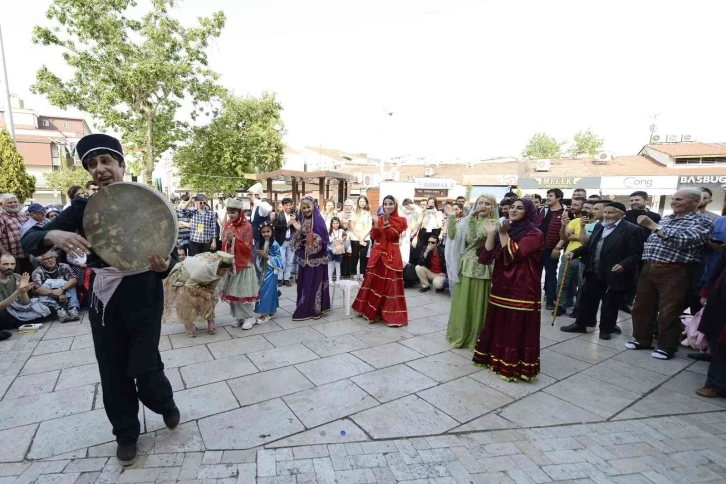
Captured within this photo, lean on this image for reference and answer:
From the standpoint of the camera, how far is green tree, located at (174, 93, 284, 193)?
1972 cm

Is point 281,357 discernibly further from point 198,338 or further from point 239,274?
point 239,274

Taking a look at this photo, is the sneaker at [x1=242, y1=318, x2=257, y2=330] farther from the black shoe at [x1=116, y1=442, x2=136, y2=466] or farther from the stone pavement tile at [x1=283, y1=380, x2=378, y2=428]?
the black shoe at [x1=116, y1=442, x2=136, y2=466]

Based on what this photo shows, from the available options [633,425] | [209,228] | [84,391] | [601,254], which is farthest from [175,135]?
[633,425]

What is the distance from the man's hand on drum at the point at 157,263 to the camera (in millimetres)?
2404

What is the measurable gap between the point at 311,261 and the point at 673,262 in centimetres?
438

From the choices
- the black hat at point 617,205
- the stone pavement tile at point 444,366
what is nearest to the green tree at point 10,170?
the stone pavement tile at point 444,366

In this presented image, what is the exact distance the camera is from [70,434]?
112 inches

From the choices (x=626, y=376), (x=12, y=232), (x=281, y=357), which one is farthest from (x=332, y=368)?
(x=12, y=232)

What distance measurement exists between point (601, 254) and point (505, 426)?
10.2ft

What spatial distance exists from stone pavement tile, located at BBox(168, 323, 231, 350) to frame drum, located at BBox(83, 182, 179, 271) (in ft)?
8.12

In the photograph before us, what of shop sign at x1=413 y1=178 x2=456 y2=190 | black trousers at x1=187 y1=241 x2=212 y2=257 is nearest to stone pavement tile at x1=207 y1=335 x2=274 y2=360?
black trousers at x1=187 y1=241 x2=212 y2=257

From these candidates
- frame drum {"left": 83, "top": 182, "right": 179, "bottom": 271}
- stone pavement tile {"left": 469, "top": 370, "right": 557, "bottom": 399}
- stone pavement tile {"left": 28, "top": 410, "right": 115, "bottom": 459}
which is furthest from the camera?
stone pavement tile {"left": 469, "top": 370, "right": 557, "bottom": 399}

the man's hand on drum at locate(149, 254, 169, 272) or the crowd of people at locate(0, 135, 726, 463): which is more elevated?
the man's hand on drum at locate(149, 254, 169, 272)

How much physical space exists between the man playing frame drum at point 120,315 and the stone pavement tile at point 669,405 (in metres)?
3.95
